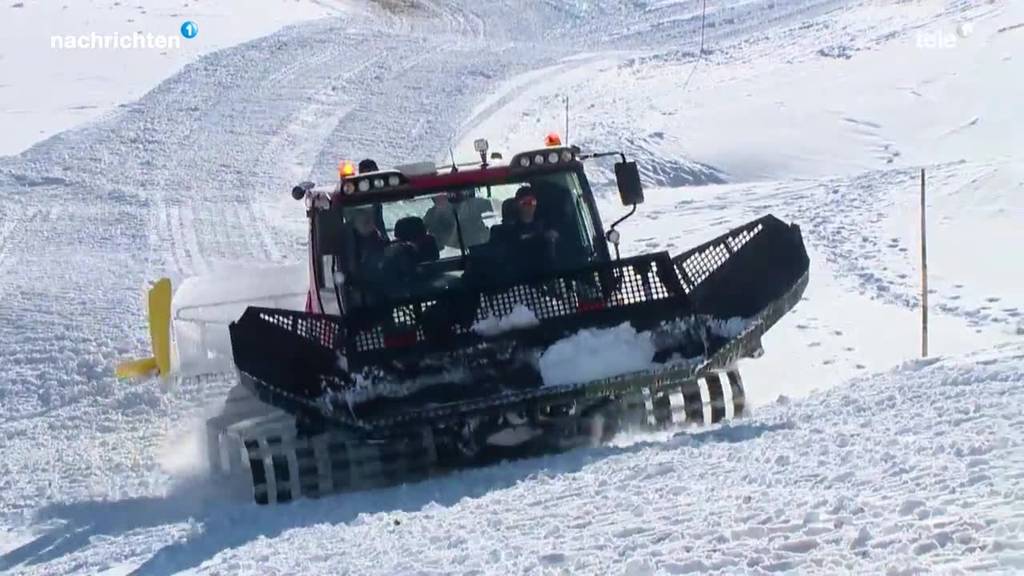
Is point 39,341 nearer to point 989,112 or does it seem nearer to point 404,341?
point 404,341

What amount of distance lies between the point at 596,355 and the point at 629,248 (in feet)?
26.3

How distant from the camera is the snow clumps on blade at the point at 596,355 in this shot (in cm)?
742

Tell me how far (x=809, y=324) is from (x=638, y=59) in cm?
1771

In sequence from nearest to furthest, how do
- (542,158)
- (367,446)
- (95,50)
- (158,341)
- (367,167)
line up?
(367,446)
(542,158)
(367,167)
(158,341)
(95,50)

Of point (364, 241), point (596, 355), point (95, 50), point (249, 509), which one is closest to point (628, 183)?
point (596, 355)

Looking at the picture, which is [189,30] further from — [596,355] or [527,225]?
[596,355]

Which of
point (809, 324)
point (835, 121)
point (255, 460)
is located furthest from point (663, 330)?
point (835, 121)

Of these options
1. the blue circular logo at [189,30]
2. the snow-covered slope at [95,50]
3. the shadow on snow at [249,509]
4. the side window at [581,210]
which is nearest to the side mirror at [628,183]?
the side window at [581,210]

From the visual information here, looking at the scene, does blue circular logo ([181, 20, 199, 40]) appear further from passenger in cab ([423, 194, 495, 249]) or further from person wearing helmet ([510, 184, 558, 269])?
person wearing helmet ([510, 184, 558, 269])

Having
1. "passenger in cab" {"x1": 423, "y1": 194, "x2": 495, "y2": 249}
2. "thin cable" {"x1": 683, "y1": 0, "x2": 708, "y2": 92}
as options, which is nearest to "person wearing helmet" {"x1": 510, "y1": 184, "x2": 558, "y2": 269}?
"passenger in cab" {"x1": 423, "y1": 194, "x2": 495, "y2": 249}

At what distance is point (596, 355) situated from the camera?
7.50 m

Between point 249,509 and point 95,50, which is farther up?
point 95,50

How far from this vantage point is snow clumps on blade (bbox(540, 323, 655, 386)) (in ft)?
24.3

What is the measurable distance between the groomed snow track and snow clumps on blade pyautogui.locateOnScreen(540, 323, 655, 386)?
9.2 inches
